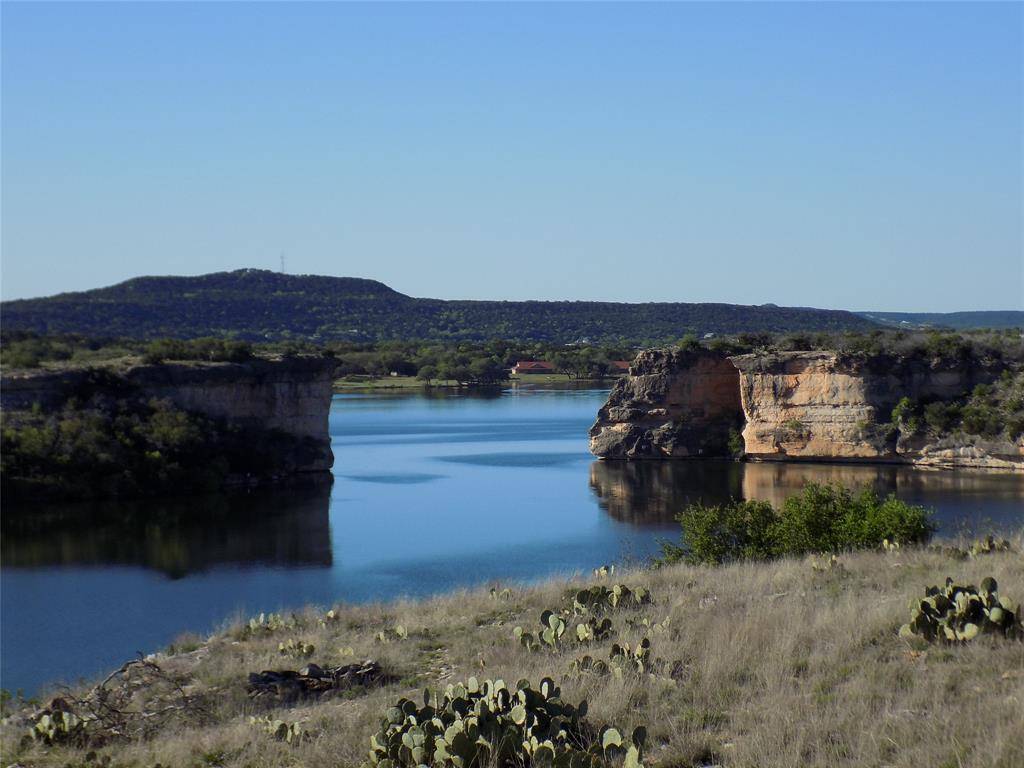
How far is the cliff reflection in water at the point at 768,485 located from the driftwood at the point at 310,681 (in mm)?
20953

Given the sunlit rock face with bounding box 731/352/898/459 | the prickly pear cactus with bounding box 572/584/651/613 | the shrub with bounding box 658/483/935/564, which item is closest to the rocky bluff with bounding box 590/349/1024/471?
the sunlit rock face with bounding box 731/352/898/459

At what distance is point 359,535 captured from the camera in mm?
31797

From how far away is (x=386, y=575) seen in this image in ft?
83.7

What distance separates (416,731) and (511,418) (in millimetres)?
66049

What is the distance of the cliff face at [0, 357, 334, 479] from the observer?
39812 mm

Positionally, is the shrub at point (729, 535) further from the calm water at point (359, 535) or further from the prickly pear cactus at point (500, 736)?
the prickly pear cactus at point (500, 736)

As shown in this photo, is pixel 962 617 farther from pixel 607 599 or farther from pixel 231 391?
pixel 231 391

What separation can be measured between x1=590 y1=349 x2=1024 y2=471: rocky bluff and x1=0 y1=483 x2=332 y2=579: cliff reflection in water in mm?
17156

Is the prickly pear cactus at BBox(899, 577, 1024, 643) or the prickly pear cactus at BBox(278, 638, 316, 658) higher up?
the prickly pear cactus at BBox(899, 577, 1024, 643)

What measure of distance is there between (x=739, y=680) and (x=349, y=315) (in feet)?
428

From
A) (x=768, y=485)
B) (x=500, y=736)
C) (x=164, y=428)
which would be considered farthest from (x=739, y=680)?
(x=164, y=428)

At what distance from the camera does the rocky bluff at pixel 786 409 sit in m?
46.5

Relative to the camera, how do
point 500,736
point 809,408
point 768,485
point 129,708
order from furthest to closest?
point 809,408
point 768,485
point 129,708
point 500,736

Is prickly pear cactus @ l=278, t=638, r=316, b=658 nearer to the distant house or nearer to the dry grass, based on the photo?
the dry grass
